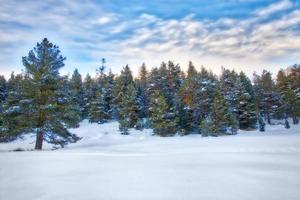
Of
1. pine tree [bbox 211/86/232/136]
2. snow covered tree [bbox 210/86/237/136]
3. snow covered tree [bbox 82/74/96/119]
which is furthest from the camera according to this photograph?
snow covered tree [bbox 82/74/96/119]

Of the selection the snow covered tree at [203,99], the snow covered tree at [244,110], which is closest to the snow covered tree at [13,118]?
the snow covered tree at [203,99]

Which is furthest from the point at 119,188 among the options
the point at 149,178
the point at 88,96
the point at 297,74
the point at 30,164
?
the point at 297,74

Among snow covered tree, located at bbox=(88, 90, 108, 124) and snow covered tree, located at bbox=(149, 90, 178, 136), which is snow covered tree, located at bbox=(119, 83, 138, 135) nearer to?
snow covered tree, located at bbox=(149, 90, 178, 136)

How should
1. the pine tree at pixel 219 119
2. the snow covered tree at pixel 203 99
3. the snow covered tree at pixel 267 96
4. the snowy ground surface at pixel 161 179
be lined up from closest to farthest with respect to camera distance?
the snowy ground surface at pixel 161 179 → the pine tree at pixel 219 119 → the snow covered tree at pixel 203 99 → the snow covered tree at pixel 267 96

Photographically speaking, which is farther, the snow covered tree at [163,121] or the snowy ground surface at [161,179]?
the snow covered tree at [163,121]

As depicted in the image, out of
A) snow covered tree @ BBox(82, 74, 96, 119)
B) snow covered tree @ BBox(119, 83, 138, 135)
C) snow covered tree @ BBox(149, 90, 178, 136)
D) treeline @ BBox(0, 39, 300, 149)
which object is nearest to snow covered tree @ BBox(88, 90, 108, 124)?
treeline @ BBox(0, 39, 300, 149)

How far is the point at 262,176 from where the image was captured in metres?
5.73

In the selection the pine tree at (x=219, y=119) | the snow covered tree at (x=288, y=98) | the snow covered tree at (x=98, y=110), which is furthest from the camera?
the snow covered tree at (x=288, y=98)

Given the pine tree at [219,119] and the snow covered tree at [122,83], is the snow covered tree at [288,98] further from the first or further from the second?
the snow covered tree at [122,83]

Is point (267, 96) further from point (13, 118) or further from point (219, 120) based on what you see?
point (13, 118)

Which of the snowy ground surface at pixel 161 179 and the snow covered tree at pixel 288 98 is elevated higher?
the snow covered tree at pixel 288 98

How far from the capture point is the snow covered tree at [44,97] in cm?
2458

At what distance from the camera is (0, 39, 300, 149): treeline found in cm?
2490

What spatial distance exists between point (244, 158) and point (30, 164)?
634 cm
